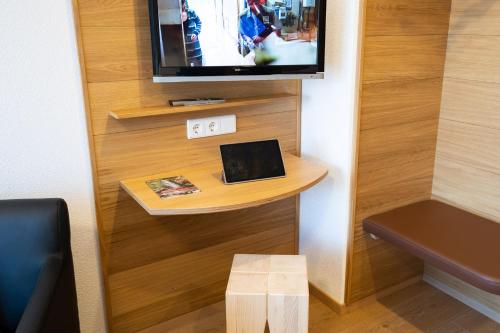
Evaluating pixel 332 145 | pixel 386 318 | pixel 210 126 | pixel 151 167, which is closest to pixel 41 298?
pixel 151 167

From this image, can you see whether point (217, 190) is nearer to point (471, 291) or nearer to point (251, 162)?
point (251, 162)

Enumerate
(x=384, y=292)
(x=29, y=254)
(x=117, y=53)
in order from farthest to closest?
(x=384, y=292)
(x=117, y=53)
(x=29, y=254)

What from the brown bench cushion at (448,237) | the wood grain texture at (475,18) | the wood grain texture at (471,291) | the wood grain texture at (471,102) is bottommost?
the wood grain texture at (471,291)

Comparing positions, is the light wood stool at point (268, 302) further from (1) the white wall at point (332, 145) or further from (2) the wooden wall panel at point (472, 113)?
(2) the wooden wall panel at point (472, 113)

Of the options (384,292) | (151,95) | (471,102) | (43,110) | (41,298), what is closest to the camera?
(41,298)

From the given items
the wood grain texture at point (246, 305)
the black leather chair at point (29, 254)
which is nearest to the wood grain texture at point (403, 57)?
the wood grain texture at point (246, 305)

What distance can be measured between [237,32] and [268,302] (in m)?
1.13

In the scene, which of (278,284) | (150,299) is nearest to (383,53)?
(278,284)

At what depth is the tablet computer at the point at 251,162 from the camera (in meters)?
2.02

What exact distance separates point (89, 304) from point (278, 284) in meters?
0.90

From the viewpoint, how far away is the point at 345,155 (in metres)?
2.24

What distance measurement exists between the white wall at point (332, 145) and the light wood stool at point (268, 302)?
57cm

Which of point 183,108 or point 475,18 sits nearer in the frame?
point 183,108

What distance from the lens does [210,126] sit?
2.22 meters
